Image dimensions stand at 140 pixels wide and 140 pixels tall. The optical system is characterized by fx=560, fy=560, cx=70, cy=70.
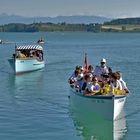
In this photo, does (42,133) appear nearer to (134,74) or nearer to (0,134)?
(0,134)

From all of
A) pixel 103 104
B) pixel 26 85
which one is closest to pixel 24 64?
pixel 26 85

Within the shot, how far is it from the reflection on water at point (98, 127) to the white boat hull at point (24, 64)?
76.0ft

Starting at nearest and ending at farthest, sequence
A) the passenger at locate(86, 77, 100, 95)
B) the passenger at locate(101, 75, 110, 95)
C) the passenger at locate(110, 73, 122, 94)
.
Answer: the passenger at locate(101, 75, 110, 95), the passenger at locate(86, 77, 100, 95), the passenger at locate(110, 73, 122, 94)

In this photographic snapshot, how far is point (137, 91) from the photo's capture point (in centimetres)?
3753

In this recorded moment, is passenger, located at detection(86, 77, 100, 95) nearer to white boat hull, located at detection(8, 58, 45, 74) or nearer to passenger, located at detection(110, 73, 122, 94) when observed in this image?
passenger, located at detection(110, 73, 122, 94)

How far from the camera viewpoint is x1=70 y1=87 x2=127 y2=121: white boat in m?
25.2

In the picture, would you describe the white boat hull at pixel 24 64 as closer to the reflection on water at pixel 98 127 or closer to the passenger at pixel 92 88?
the reflection on water at pixel 98 127

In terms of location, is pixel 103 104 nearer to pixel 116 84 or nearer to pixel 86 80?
pixel 116 84

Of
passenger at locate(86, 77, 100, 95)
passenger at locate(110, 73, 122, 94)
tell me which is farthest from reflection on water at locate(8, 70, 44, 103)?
passenger at locate(110, 73, 122, 94)

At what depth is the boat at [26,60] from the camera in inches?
2009

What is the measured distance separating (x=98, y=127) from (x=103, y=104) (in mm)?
1224

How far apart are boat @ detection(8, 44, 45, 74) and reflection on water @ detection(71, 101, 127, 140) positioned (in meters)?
23.3

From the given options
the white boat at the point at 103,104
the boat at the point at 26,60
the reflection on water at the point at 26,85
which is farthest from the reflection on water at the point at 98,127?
the boat at the point at 26,60

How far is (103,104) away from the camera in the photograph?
25.5m
